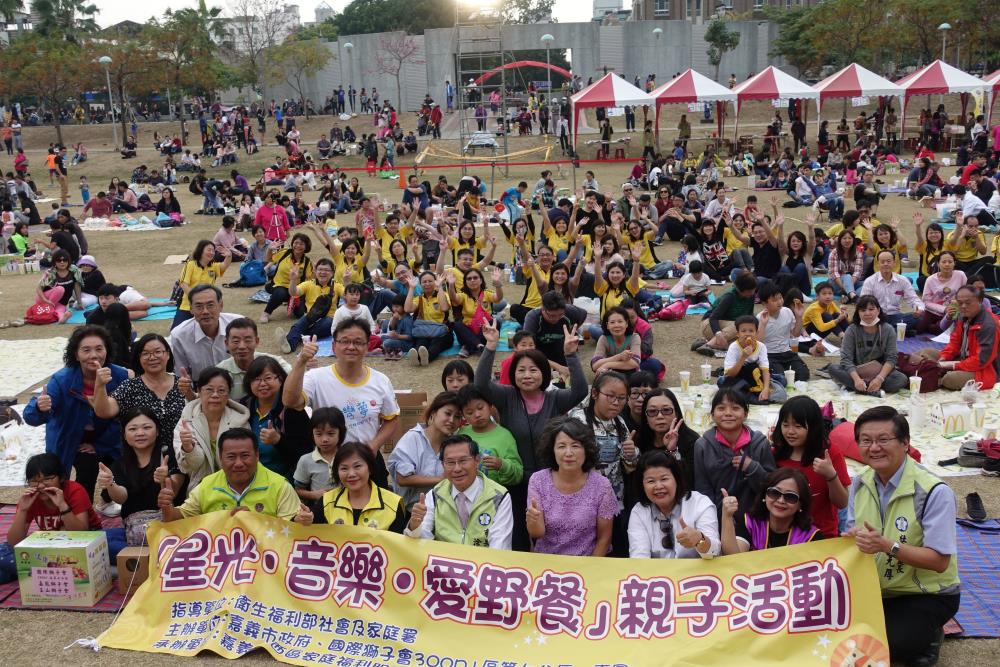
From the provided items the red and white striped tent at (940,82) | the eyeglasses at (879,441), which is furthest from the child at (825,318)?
the red and white striped tent at (940,82)

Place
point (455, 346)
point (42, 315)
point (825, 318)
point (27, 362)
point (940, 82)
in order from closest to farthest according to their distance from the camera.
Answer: point (825, 318) → point (455, 346) → point (27, 362) → point (42, 315) → point (940, 82)

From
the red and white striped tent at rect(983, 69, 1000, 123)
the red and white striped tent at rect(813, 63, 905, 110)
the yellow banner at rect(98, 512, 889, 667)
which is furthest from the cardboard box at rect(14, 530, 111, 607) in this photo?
the red and white striped tent at rect(983, 69, 1000, 123)

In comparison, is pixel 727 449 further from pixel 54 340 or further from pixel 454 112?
pixel 454 112

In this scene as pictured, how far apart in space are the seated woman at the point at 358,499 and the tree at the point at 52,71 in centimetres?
4405

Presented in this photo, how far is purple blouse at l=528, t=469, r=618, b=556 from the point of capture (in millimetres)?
5246

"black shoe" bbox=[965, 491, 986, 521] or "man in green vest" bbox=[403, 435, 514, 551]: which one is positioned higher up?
"man in green vest" bbox=[403, 435, 514, 551]

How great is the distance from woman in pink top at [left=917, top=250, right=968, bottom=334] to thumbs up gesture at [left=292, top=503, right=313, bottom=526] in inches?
328

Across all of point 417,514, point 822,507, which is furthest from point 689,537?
point 417,514

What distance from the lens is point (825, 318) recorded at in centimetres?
1102

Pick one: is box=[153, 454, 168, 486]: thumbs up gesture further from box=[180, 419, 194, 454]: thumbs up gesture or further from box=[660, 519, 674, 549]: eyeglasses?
box=[660, 519, 674, 549]: eyeglasses

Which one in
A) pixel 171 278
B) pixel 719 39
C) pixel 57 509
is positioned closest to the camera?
pixel 57 509

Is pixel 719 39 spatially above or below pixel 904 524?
above

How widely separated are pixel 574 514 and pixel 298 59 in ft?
163

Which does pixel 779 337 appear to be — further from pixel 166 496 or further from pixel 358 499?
pixel 166 496
